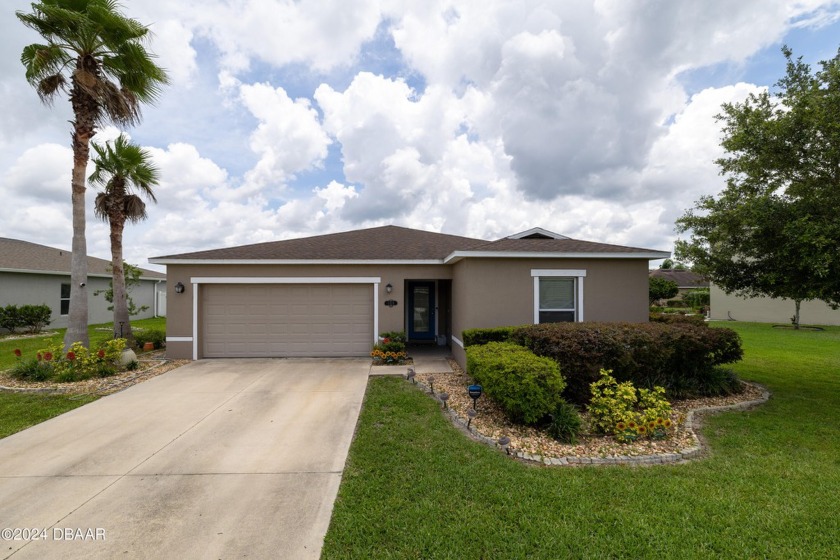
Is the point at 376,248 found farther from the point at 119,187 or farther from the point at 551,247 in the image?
the point at 119,187

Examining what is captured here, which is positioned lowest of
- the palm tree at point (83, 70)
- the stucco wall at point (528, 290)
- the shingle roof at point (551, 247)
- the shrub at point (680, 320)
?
the shrub at point (680, 320)

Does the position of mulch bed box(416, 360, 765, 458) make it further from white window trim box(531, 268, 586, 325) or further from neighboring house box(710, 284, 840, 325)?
neighboring house box(710, 284, 840, 325)

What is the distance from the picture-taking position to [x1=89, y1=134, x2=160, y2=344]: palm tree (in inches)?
422

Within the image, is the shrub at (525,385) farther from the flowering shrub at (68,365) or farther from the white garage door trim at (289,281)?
the flowering shrub at (68,365)

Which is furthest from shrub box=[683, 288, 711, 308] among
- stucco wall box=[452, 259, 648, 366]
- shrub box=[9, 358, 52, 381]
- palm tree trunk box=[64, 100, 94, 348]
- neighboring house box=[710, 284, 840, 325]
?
shrub box=[9, 358, 52, 381]

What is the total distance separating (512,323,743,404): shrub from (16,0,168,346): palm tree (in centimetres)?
1040

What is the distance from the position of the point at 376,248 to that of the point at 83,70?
7.98 m

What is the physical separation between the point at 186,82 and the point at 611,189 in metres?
14.4

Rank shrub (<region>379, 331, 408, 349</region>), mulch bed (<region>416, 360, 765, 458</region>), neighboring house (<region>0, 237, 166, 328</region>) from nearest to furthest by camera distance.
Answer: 1. mulch bed (<region>416, 360, 765, 458</region>)
2. shrub (<region>379, 331, 408, 349</region>)
3. neighboring house (<region>0, 237, 166, 328</region>)

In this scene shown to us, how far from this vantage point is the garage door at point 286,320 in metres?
10.1

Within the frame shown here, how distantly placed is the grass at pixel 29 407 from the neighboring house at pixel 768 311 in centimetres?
2279

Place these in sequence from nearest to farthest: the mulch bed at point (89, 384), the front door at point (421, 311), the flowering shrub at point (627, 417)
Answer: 1. the flowering shrub at point (627, 417)
2. the mulch bed at point (89, 384)
3. the front door at point (421, 311)

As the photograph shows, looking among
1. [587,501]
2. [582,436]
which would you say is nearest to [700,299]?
[582,436]

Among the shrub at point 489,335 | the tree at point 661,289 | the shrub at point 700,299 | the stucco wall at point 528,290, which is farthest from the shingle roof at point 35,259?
the shrub at point 700,299
